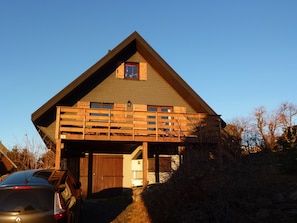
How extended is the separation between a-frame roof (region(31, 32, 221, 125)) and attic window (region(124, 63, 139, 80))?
20.0 inches

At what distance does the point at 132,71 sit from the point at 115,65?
1.03 meters

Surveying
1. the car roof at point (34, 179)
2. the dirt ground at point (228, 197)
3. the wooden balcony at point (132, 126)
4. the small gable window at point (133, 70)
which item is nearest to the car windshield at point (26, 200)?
the car roof at point (34, 179)

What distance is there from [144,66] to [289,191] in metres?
12.0

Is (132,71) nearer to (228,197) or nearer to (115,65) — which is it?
(115,65)

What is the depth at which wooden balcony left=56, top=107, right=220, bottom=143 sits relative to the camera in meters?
15.2

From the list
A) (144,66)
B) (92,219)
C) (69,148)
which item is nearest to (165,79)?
(144,66)

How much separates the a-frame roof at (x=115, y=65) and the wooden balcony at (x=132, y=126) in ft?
3.67

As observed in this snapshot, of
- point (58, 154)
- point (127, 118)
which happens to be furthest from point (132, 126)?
point (58, 154)

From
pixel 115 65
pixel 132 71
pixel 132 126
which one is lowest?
pixel 132 126

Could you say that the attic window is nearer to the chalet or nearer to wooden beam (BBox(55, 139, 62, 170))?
the chalet

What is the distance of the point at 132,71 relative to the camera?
19.3m

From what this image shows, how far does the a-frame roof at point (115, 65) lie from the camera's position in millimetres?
16578

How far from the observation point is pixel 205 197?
27.1ft

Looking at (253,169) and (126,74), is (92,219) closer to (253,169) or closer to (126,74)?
(253,169)
